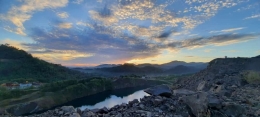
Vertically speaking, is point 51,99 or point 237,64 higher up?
point 237,64

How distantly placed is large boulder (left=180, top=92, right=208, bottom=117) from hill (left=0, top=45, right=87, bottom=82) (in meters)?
61.9

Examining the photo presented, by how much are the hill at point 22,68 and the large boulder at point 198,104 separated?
203 feet

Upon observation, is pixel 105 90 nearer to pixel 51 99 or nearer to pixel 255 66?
pixel 51 99

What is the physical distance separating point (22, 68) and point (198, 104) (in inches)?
2893

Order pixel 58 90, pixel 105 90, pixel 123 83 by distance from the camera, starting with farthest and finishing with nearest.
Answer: pixel 123 83, pixel 105 90, pixel 58 90

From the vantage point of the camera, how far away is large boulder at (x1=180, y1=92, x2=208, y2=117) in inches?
200

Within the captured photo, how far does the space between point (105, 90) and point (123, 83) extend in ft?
31.8

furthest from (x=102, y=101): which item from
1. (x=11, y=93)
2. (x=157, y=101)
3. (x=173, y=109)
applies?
(x=173, y=109)

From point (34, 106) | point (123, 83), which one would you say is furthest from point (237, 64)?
point (123, 83)

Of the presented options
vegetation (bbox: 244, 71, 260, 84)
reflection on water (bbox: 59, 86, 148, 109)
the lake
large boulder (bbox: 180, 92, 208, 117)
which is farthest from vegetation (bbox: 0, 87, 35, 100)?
vegetation (bbox: 244, 71, 260, 84)

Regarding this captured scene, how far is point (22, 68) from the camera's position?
2603 inches

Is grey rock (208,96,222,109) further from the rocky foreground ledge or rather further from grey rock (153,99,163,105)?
grey rock (153,99,163,105)

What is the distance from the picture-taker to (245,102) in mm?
6664

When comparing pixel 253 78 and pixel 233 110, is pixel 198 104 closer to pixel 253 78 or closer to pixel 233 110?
pixel 233 110
